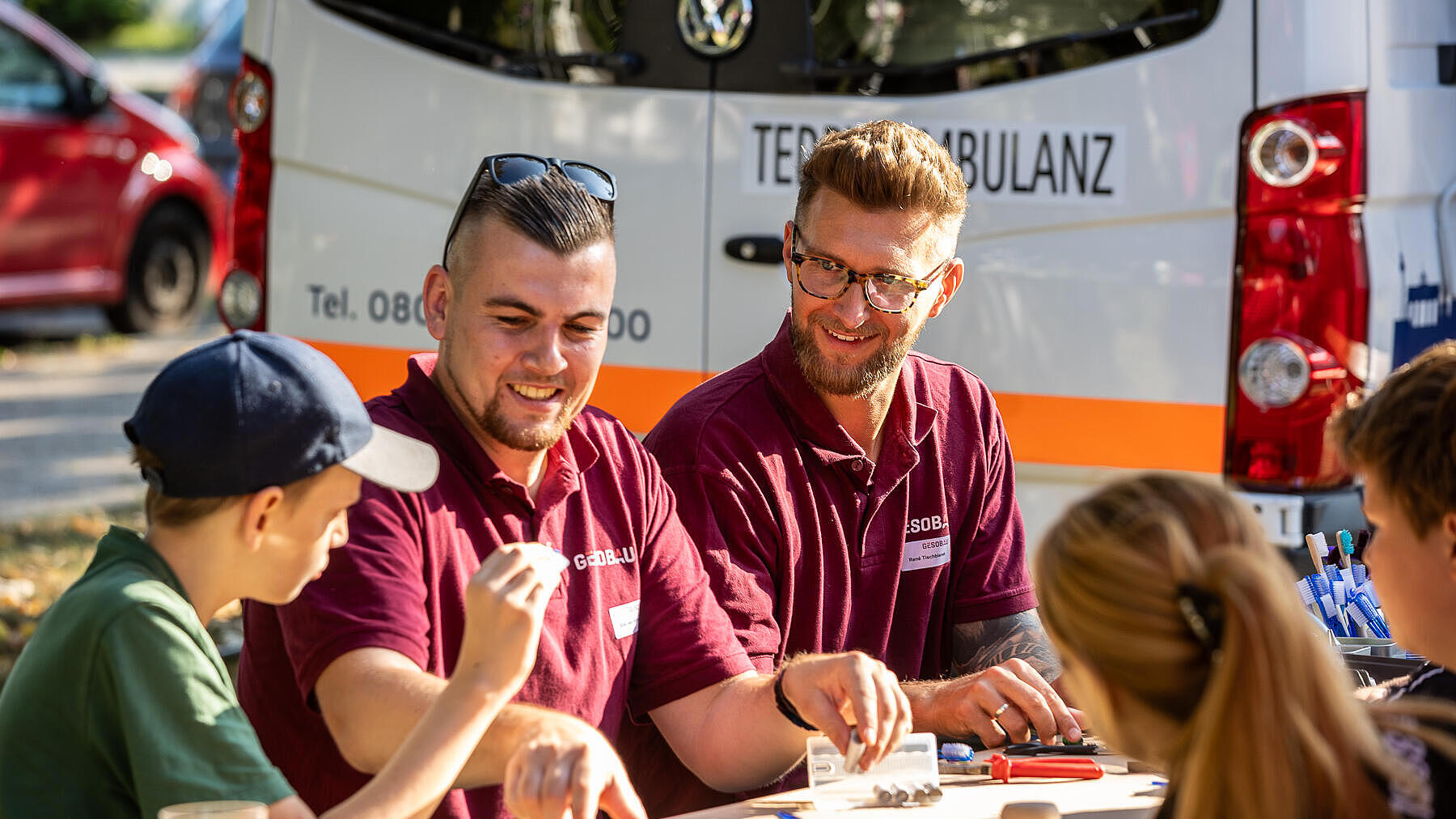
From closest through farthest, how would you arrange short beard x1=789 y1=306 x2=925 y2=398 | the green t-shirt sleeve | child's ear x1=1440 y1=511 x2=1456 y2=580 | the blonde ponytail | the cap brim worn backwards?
the blonde ponytail
the green t-shirt sleeve
child's ear x1=1440 y1=511 x2=1456 y2=580
the cap brim worn backwards
short beard x1=789 y1=306 x2=925 y2=398

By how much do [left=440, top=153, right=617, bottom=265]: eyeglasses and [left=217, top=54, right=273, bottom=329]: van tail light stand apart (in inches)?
75.0

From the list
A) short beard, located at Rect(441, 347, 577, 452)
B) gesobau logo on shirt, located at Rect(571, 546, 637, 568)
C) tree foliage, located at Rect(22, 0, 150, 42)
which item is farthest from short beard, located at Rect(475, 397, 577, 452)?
tree foliage, located at Rect(22, 0, 150, 42)

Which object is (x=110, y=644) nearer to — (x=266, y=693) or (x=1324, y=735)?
(x=266, y=693)

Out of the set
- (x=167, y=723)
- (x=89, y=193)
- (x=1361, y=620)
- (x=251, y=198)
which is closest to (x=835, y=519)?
(x=1361, y=620)

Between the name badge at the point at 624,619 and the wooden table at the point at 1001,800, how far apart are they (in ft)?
1.26

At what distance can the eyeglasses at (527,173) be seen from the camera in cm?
252

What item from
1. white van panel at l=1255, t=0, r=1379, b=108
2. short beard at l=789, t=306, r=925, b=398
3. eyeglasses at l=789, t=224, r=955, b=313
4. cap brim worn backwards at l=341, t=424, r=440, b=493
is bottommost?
cap brim worn backwards at l=341, t=424, r=440, b=493

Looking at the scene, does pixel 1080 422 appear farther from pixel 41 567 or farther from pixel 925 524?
pixel 41 567

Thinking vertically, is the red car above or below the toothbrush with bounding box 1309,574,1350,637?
above

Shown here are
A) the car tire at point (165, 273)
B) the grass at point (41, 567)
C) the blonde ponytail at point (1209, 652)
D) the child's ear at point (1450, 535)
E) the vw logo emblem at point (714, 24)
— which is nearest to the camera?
the blonde ponytail at point (1209, 652)

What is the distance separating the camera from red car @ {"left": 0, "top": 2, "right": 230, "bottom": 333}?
9.35 metres

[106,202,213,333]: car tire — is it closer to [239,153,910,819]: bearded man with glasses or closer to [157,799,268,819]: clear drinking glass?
[239,153,910,819]: bearded man with glasses

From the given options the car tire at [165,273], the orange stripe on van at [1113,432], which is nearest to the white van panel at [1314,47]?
the orange stripe on van at [1113,432]

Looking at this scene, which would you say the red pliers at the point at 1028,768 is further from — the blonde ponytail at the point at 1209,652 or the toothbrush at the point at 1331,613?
the blonde ponytail at the point at 1209,652
